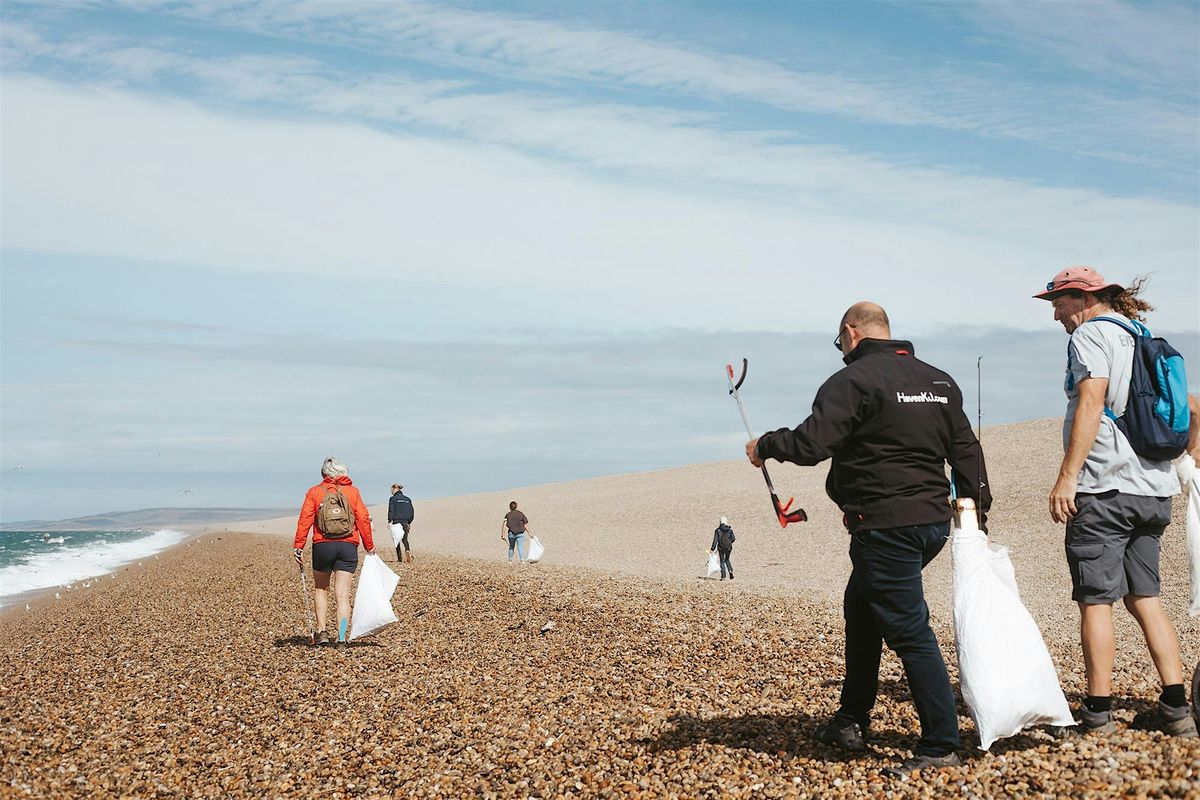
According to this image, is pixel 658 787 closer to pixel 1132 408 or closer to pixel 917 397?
pixel 917 397

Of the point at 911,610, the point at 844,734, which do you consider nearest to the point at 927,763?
the point at 844,734

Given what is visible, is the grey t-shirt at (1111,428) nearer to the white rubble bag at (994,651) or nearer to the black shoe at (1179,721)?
the white rubble bag at (994,651)

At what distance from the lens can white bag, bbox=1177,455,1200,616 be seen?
6139 mm

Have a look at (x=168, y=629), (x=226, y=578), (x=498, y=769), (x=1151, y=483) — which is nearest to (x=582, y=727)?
(x=498, y=769)

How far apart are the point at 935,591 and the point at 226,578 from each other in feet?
57.7

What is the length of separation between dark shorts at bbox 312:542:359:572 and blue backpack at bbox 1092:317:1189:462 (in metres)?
8.76

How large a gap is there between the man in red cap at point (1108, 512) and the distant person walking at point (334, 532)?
8.41 meters

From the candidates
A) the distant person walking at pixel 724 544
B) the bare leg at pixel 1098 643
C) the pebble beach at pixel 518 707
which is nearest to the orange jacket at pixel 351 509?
the pebble beach at pixel 518 707

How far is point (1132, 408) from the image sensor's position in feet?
18.1

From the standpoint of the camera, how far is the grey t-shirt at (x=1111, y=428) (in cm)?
547

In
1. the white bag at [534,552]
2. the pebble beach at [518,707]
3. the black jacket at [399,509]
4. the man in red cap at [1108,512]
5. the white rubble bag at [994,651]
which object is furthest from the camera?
the white bag at [534,552]

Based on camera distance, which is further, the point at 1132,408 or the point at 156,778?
the point at 156,778

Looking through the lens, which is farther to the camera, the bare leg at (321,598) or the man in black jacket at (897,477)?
the bare leg at (321,598)

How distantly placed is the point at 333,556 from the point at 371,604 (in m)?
0.72
